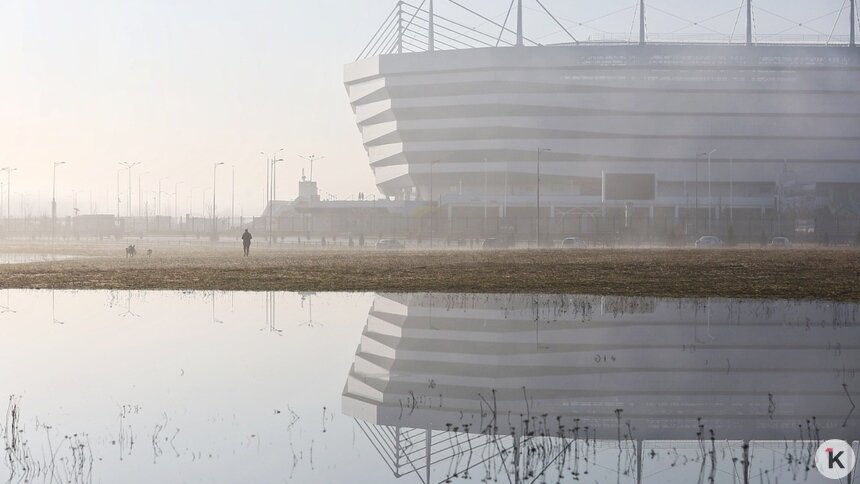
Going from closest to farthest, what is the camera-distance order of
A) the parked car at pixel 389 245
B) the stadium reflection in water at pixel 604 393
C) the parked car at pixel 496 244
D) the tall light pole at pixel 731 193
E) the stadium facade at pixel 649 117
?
the stadium reflection in water at pixel 604 393 → the parked car at pixel 389 245 → the parked car at pixel 496 244 → the tall light pole at pixel 731 193 → the stadium facade at pixel 649 117

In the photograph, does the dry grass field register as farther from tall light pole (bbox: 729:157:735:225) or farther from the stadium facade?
the stadium facade

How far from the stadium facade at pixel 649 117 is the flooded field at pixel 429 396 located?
10797 centimetres

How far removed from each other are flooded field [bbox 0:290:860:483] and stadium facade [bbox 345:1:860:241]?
108 metres

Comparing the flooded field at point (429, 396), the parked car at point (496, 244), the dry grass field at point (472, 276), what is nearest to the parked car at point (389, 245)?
the parked car at point (496, 244)

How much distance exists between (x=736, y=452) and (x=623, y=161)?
413 ft

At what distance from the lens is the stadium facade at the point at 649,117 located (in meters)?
131

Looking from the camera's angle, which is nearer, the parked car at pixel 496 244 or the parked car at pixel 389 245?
the parked car at pixel 389 245

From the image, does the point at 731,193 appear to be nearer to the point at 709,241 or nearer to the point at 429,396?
the point at 709,241

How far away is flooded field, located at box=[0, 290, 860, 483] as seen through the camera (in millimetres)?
9984

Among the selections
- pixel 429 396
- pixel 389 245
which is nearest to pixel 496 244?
pixel 389 245

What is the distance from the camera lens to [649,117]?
132625 millimetres

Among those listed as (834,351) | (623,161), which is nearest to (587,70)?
(623,161)

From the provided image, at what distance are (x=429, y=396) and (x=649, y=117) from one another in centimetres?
12371

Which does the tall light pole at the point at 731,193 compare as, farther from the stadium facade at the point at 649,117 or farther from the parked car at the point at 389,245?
the parked car at the point at 389,245
